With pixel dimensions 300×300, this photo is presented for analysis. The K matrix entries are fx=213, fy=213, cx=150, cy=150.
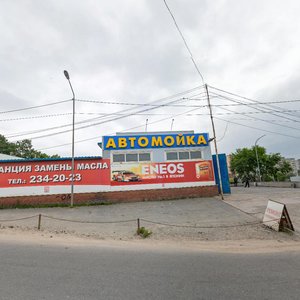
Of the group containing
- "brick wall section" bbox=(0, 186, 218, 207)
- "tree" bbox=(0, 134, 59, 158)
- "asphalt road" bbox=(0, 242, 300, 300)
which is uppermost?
"tree" bbox=(0, 134, 59, 158)

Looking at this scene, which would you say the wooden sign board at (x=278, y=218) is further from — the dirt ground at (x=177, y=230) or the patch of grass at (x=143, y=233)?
the patch of grass at (x=143, y=233)

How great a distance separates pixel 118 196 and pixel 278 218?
1175 centimetres

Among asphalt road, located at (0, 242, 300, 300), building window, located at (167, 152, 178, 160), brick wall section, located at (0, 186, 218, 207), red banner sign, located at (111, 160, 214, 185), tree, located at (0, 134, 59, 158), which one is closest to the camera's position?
asphalt road, located at (0, 242, 300, 300)

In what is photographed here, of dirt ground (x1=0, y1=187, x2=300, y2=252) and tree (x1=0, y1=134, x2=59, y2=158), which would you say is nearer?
dirt ground (x1=0, y1=187, x2=300, y2=252)

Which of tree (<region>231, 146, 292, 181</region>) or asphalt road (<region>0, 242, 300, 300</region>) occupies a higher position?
tree (<region>231, 146, 292, 181</region>)

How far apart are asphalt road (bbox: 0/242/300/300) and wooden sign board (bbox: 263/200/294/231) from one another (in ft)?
8.51

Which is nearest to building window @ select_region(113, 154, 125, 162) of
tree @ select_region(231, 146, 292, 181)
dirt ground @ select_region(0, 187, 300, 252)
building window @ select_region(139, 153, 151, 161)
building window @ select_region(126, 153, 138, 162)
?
building window @ select_region(126, 153, 138, 162)

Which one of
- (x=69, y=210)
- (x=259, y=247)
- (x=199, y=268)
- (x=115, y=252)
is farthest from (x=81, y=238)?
(x=69, y=210)

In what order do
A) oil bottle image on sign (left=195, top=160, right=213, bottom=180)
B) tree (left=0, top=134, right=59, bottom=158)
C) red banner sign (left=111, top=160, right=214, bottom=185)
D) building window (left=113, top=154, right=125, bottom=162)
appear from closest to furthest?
red banner sign (left=111, top=160, right=214, bottom=185), building window (left=113, top=154, right=125, bottom=162), oil bottle image on sign (left=195, top=160, right=213, bottom=180), tree (left=0, top=134, right=59, bottom=158)

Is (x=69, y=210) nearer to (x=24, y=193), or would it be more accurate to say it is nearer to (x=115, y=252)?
(x=24, y=193)

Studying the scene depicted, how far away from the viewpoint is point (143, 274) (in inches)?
187

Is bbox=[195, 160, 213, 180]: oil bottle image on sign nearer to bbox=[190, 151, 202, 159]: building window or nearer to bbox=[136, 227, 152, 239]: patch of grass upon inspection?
bbox=[190, 151, 202, 159]: building window

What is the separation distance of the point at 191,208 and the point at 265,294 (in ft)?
34.0

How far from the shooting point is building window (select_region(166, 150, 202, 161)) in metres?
18.9
